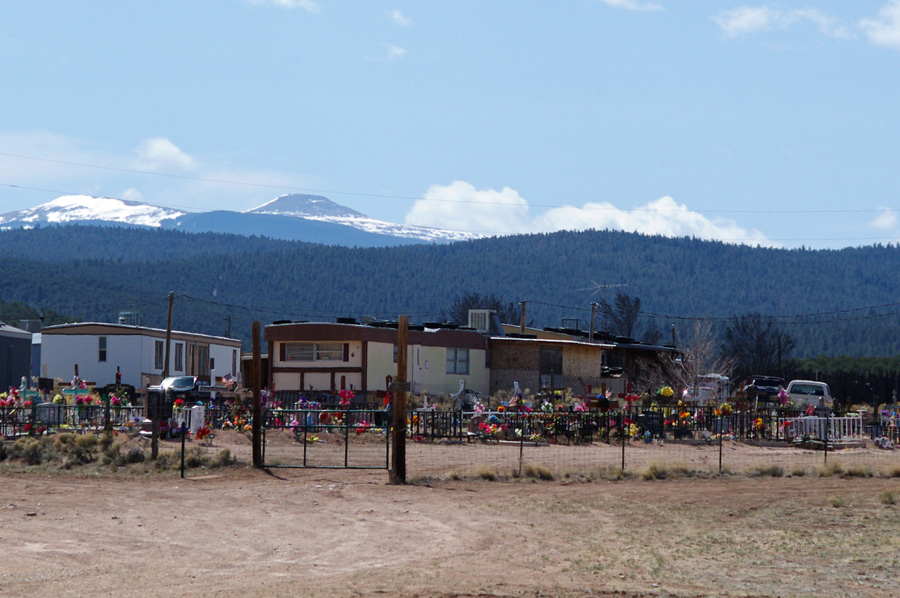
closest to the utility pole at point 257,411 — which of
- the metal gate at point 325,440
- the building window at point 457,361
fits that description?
the metal gate at point 325,440

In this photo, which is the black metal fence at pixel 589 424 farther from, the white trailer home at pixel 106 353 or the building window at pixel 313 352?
the white trailer home at pixel 106 353

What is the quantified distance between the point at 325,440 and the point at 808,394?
26.0 m

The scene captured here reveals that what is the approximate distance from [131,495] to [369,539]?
571 cm

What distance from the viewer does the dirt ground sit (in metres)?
11.1

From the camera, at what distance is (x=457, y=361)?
52094 millimetres

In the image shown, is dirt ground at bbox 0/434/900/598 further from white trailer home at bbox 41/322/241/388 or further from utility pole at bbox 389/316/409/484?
white trailer home at bbox 41/322/241/388

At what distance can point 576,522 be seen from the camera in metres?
15.7

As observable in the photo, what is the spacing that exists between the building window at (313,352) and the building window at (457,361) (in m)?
6.01

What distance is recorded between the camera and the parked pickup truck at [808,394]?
150 feet

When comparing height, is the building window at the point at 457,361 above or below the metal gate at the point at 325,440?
above

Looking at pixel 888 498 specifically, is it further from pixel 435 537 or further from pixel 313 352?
pixel 313 352

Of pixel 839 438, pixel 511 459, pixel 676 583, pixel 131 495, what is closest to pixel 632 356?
pixel 839 438

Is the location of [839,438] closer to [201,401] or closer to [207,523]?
[201,401]

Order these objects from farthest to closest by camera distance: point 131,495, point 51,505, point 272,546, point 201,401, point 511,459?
1. point 201,401
2. point 511,459
3. point 131,495
4. point 51,505
5. point 272,546
